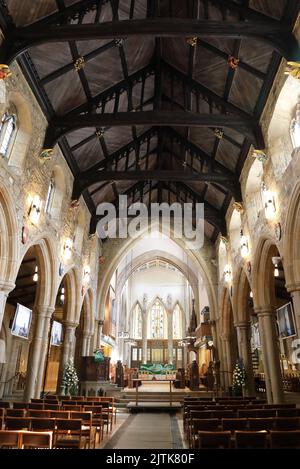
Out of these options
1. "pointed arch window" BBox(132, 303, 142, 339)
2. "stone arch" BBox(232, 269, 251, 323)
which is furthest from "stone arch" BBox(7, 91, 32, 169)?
"pointed arch window" BBox(132, 303, 142, 339)

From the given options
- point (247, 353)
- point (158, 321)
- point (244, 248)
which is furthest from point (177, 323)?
point (244, 248)

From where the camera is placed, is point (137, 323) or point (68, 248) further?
point (137, 323)

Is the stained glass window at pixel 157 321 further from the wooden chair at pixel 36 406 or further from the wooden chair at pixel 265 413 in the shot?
the wooden chair at pixel 265 413

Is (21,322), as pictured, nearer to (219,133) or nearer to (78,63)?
(78,63)

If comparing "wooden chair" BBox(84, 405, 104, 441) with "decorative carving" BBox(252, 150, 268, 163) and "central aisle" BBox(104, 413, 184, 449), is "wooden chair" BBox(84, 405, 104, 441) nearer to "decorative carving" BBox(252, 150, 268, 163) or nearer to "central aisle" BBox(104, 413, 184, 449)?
"central aisle" BBox(104, 413, 184, 449)

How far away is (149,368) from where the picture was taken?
24047 mm

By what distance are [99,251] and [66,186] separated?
7.28 m

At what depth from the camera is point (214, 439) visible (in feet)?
14.5

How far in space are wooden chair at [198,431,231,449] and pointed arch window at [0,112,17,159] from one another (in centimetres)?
786

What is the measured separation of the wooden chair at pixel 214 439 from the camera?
4.38m

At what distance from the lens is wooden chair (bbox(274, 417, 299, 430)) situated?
5338 mm

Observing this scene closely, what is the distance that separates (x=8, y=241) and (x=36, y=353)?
4261 mm

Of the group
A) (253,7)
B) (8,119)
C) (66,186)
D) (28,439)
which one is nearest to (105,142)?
(66,186)
